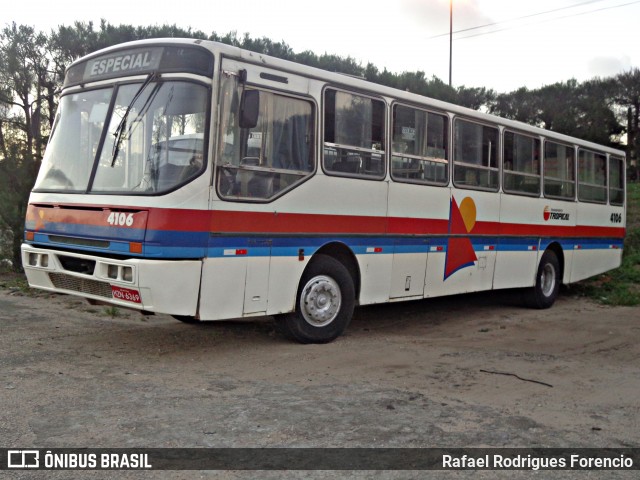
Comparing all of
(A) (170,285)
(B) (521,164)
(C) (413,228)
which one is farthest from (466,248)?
(A) (170,285)

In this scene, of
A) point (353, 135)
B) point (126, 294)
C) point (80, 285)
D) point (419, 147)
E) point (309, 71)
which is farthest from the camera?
point (419, 147)

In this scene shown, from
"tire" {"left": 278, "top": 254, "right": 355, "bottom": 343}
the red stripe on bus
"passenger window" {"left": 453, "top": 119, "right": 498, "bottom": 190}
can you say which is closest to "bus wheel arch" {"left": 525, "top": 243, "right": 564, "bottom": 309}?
"passenger window" {"left": 453, "top": 119, "right": 498, "bottom": 190}

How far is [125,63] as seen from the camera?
276 inches

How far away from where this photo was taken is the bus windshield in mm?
6434

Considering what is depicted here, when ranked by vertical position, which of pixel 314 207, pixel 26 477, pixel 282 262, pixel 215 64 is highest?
pixel 215 64

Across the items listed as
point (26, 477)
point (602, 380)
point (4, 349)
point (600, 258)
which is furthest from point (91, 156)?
point (600, 258)

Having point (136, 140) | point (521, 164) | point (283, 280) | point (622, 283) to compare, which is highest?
point (521, 164)

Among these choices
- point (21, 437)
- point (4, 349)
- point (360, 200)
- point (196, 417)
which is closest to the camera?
point (21, 437)

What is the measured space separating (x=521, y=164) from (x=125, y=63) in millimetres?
6624

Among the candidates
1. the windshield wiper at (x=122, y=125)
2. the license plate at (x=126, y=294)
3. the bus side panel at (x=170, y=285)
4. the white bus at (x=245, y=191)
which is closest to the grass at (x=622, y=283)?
the white bus at (x=245, y=191)

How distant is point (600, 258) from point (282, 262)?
28.2 ft

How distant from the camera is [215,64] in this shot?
21.5ft

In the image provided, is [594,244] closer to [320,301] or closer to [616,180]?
[616,180]

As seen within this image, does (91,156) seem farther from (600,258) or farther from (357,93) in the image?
(600,258)
